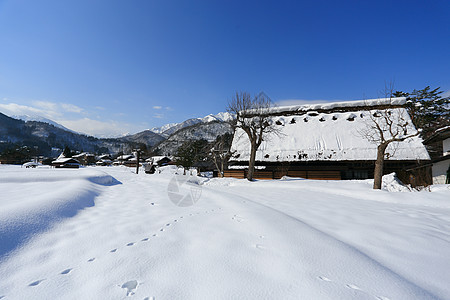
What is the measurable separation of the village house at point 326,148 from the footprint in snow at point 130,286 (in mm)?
15830

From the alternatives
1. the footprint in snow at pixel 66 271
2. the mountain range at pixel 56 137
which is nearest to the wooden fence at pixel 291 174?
the footprint in snow at pixel 66 271

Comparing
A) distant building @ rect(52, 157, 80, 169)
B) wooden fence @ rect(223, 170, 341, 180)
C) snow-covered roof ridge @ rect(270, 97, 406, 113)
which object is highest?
snow-covered roof ridge @ rect(270, 97, 406, 113)

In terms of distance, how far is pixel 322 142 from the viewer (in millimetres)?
16906

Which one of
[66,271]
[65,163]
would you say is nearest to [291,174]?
[66,271]

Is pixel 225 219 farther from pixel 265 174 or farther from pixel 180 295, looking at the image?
pixel 265 174

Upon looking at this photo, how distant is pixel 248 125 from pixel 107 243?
13554mm

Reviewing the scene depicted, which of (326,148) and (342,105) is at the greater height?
(342,105)

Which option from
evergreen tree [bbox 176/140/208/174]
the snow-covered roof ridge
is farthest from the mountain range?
the snow-covered roof ridge

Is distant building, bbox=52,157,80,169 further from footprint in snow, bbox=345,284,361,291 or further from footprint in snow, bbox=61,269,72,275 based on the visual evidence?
footprint in snow, bbox=345,284,361,291

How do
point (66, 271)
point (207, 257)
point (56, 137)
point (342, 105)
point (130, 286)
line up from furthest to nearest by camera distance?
point (56, 137) < point (342, 105) < point (207, 257) < point (66, 271) < point (130, 286)

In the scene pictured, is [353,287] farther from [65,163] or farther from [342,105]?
[65,163]

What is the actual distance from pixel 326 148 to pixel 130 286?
57.9ft

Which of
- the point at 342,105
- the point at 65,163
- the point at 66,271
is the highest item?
the point at 342,105

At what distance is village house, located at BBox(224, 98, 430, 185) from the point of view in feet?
47.8
